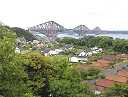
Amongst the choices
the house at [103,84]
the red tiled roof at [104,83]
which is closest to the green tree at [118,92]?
the house at [103,84]

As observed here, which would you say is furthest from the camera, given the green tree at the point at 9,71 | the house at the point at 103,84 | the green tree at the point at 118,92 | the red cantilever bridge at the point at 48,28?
the red cantilever bridge at the point at 48,28

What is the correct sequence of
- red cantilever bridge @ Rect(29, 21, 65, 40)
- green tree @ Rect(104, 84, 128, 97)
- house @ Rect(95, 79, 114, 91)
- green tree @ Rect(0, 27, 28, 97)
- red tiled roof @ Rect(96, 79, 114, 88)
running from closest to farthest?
1. green tree @ Rect(0, 27, 28, 97)
2. green tree @ Rect(104, 84, 128, 97)
3. house @ Rect(95, 79, 114, 91)
4. red tiled roof @ Rect(96, 79, 114, 88)
5. red cantilever bridge @ Rect(29, 21, 65, 40)

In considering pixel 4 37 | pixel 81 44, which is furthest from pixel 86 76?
pixel 81 44

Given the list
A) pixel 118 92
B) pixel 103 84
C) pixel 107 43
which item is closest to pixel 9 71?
pixel 118 92

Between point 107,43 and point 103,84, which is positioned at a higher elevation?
point 103,84

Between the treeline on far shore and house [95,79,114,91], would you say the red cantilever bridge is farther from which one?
house [95,79,114,91]

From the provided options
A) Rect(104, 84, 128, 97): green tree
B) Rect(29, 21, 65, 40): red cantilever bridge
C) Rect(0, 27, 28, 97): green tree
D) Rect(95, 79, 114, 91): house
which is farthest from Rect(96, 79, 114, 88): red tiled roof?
Rect(29, 21, 65, 40): red cantilever bridge

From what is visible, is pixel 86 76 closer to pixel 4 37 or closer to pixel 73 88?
pixel 73 88

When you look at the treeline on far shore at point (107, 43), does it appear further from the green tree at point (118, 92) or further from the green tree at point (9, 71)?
the green tree at point (9, 71)

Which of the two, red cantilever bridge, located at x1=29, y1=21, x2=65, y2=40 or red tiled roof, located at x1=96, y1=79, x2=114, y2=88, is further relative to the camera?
red cantilever bridge, located at x1=29, y1=21, x2=65, y2=40

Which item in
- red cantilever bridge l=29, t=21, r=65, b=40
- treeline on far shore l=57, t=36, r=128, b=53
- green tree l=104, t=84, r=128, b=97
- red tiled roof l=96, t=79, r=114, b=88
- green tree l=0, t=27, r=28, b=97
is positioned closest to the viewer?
green tree l=0, t=27, r=28, b=97

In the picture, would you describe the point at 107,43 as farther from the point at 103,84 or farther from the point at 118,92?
the point at 118,92
